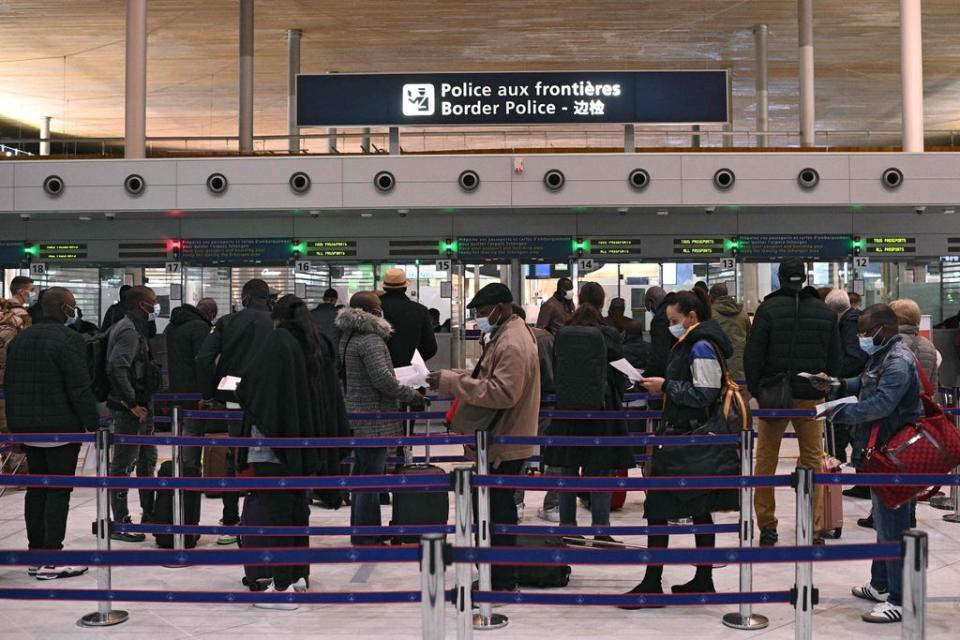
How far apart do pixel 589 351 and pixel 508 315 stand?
4.27 feet

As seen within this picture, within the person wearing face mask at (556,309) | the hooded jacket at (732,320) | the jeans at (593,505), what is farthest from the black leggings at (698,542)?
the person wearing face mask at (556,309)

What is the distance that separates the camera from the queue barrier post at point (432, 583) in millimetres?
3150

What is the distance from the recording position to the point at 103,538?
526cm

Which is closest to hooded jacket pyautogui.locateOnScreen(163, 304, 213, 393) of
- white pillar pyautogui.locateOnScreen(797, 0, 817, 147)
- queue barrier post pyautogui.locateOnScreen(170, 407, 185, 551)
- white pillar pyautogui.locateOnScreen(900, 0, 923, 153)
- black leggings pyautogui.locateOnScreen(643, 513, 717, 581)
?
queue barrier post pyautogui.locateOnScreen(170, 407, 185, 551)

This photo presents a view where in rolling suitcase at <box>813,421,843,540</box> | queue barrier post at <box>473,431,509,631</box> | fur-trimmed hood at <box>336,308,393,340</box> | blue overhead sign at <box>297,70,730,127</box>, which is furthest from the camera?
blue overhead sign at <box>297,70,730,127</box>

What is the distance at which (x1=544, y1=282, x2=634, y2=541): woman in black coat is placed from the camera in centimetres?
638

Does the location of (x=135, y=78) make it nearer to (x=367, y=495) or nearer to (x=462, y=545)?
(x=367, y=495)

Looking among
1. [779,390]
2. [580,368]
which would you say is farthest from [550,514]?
[779,390]

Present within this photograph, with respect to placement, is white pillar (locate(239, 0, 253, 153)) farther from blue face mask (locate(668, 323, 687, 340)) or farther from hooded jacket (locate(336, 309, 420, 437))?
blue face mask (locate(668, 323, 687, 340))

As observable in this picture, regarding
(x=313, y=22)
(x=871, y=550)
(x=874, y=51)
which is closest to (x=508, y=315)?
(x=871, y=550)

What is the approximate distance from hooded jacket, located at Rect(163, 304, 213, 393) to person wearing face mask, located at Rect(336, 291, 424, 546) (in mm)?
1649

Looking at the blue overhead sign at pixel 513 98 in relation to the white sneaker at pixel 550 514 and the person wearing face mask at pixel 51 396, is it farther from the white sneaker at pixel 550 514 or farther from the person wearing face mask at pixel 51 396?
the person wearing face mask at pixel 51 396

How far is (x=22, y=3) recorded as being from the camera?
18266 millimetres

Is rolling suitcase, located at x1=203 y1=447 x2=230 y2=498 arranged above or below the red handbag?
below
